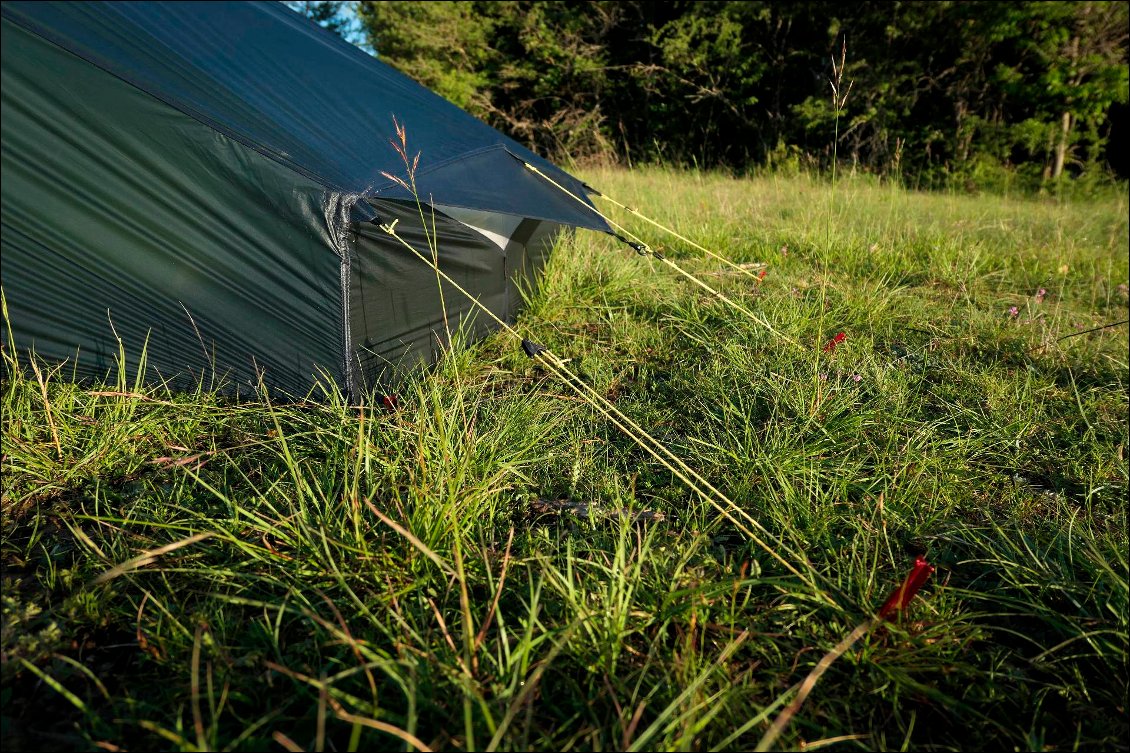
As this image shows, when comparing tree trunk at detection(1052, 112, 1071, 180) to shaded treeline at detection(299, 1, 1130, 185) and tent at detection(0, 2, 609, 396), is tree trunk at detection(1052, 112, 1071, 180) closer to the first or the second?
shaded treeline at detection(299, 1, 1130, 185)

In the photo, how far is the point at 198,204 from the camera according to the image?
73.5 inches

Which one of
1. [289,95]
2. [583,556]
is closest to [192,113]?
[289,95]

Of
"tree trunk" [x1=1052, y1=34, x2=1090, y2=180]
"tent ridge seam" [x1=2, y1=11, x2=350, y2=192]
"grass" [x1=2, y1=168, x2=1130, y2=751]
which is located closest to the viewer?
"grass" [x1=2, y1=168, x2=1130, y2=751]

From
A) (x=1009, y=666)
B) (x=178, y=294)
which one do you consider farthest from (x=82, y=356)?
(x=1009, y=666)

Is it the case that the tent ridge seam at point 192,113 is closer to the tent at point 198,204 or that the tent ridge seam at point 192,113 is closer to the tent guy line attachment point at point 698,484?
the tent at point 198,204

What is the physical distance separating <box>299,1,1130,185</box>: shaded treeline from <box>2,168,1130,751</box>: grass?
211 inches

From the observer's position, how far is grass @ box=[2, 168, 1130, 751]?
1.04 m

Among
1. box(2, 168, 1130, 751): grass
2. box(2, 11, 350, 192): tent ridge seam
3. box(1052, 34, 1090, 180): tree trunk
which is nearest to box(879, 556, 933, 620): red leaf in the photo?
box(2, 168, 1130, 751): grass

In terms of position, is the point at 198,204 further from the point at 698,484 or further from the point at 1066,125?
the point at 1066,125

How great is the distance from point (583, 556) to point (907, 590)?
593 millimetres

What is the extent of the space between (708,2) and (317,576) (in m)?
12.1

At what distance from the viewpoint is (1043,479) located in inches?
71.3

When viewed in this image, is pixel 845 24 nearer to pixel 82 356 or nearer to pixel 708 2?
pixel 708 2

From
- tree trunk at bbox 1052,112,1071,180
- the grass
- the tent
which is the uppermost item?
tree trunk at bbox 1052,112,1071,180
